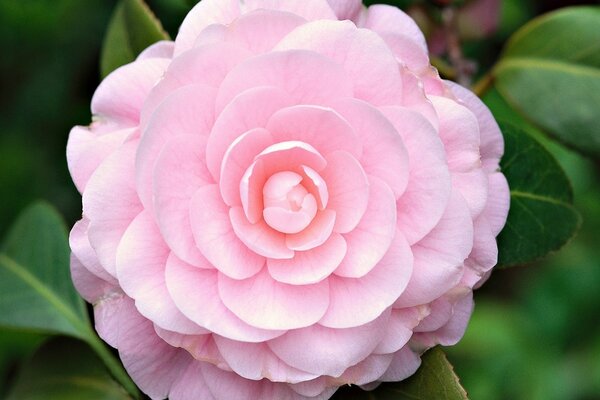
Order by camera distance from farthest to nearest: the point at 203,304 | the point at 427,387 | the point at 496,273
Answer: the point at 496,273, the point at 427,387, the point at 203,304

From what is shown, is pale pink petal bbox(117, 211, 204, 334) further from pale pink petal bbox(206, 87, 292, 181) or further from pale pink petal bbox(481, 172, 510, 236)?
pale pink petal bbox(481, 172, 510, 236)

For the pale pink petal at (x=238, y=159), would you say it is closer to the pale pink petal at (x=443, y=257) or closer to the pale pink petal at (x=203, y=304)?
the pale pink petal at (x=203, y=304)

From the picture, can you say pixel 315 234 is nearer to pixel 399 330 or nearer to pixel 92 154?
pixel 399 330

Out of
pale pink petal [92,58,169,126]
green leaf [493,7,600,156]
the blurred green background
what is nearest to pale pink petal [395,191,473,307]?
pale pink petal [92,58,169,126]

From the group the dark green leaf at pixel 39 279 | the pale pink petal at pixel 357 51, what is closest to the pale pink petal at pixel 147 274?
the pale pink petal at pixel 357 51

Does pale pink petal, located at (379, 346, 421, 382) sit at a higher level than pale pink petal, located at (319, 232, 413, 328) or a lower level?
lower

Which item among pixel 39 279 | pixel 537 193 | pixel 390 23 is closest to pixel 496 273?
pixel 537 193
